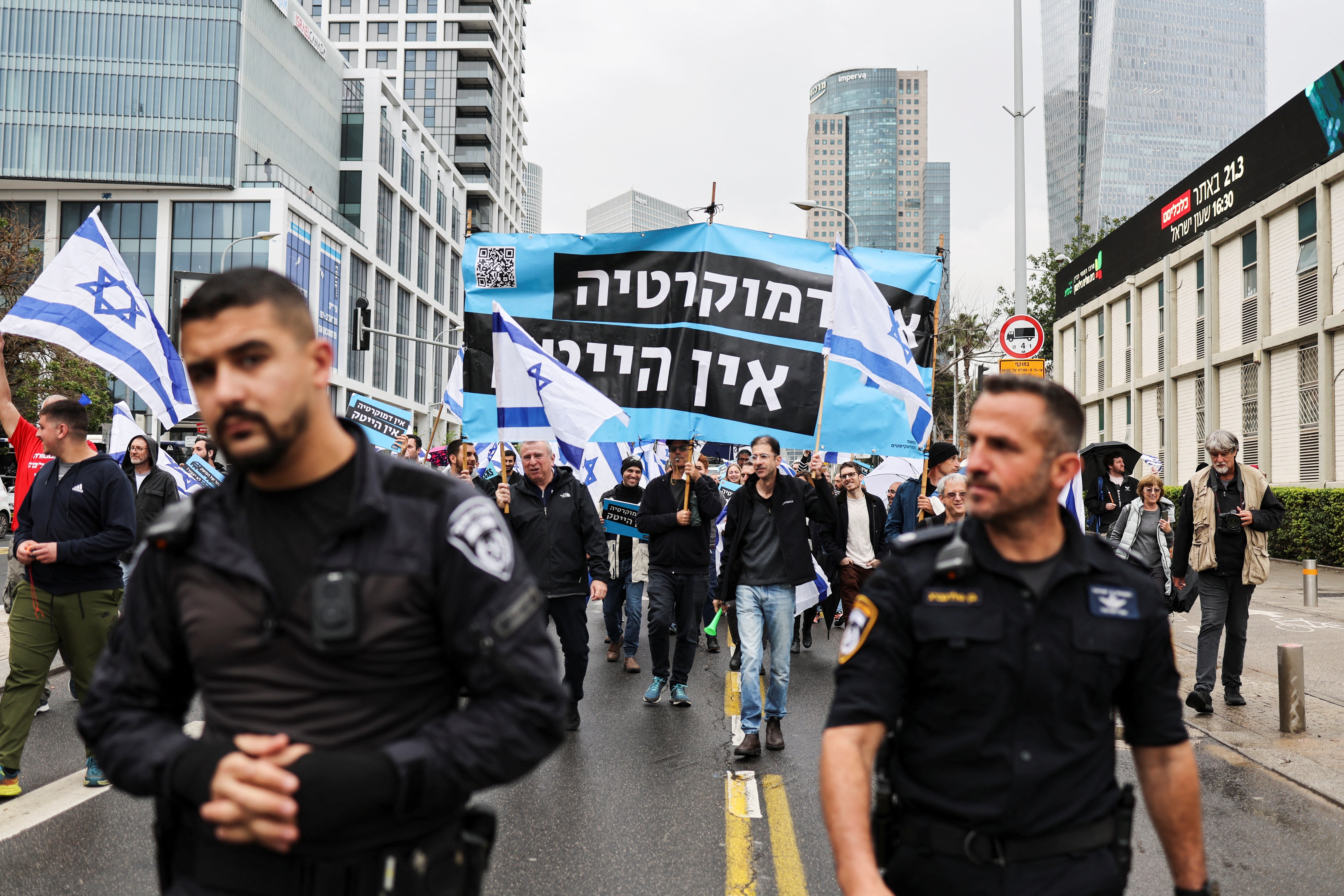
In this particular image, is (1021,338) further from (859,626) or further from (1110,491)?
(859,626)

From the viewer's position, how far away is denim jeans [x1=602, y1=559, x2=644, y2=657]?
10047 millimetres

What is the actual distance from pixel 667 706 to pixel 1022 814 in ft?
19.7

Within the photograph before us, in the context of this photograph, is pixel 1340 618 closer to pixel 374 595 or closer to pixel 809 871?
pixel 809 871

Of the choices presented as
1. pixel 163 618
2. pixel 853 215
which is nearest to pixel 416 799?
pixel 163 618

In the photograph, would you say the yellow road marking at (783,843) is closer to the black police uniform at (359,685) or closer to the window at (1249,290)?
the black police uniform at (359,685)

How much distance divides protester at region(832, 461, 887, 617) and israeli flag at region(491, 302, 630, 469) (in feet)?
9.43

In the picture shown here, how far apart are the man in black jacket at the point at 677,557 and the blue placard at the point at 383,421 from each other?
569 cm

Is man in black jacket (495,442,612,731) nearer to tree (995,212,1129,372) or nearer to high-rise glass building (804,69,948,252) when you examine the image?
tree (995,212,1129,372)

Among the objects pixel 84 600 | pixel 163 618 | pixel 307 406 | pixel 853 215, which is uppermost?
pixel 853 215

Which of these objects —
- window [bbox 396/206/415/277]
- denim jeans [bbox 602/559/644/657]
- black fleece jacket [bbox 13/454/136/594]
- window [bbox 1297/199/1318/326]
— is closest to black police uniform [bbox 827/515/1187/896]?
black fleece jacket [bbox 13/454/136/594]

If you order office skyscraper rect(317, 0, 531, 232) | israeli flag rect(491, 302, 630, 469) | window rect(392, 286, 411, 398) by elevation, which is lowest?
israeli flag rect(491, 302, 630, 469)

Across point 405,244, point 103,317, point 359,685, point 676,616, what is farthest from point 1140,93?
point 359,685

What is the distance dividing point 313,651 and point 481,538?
1.11 ft

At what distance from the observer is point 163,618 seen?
1.99 meters
